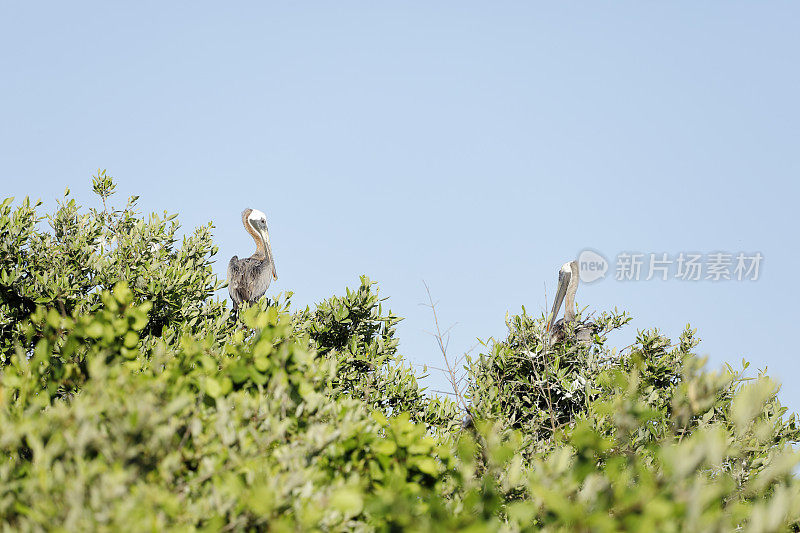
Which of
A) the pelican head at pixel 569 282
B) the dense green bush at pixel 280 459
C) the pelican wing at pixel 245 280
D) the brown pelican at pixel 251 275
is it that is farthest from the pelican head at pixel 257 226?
the dense green bush at pixel 280 459

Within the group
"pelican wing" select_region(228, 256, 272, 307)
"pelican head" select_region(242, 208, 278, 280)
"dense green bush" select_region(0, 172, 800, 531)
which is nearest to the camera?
"dense green bush" select_region(0, 172, 800, 531)

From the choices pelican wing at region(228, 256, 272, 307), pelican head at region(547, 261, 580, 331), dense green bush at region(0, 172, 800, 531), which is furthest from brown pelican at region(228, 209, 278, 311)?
pelican head at region(547, 261, 580, 331)

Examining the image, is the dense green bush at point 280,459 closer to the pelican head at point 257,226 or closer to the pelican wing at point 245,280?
the pelican wing at point 245,280

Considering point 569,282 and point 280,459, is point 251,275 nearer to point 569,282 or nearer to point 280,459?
point 569,282

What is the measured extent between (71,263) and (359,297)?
15.4ft

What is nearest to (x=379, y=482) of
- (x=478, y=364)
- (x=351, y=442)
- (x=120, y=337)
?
(x=351, y=442)

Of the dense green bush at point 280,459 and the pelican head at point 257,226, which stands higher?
the pelican head at point 257,226

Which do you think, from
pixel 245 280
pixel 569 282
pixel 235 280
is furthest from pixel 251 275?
pixel 569 282

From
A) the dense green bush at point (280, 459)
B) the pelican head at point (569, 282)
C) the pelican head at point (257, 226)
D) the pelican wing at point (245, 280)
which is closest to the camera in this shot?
the dense green bush at point (280, 459)

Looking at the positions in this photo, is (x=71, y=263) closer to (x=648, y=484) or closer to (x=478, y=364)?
(x=478, y=364)

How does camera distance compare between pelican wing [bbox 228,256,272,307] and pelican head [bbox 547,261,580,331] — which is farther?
pelican head [bbox 547,261,580,331]

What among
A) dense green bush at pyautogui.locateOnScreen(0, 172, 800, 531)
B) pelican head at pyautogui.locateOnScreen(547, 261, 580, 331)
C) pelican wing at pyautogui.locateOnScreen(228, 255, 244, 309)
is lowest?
dense green bush at pyautogui.locateOnScreen(0, 172, 800, 531)

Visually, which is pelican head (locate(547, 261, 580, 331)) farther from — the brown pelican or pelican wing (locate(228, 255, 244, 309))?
pelican wing (locate(228, 255, 244, 309))

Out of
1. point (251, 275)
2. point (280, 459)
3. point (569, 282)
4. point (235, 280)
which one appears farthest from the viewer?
point (569, 282)
